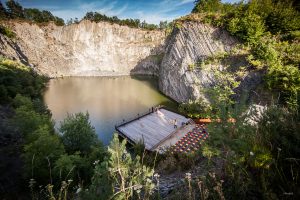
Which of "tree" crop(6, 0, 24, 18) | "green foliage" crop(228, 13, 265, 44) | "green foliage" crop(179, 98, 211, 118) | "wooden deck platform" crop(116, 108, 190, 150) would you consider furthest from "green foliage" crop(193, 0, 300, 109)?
"tree" crop(6, 0, 24, 18)

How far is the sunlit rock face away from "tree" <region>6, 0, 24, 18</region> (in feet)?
36.6

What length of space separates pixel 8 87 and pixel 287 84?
3166 cm

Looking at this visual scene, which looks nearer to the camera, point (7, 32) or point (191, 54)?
point (191, 54)

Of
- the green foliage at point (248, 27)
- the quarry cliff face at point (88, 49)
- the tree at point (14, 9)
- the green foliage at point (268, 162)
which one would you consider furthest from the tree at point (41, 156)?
the tree at point (14, 9)

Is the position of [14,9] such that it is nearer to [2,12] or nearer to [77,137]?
[2,12]

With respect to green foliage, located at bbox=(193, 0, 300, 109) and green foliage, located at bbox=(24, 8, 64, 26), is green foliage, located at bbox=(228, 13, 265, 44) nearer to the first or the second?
green foliage, located at bbox=(193, 0, 300, 109)

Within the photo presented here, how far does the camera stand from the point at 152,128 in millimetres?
19016

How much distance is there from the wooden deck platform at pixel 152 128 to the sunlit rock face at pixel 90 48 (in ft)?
148

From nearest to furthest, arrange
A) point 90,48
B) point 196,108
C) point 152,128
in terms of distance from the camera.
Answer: point 152,128 < point 196,108 < point 90,48

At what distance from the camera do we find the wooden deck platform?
54.5 feet

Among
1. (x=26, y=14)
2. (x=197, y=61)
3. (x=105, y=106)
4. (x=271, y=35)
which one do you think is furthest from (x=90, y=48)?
(x=271, y=35)

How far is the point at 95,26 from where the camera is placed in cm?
6431

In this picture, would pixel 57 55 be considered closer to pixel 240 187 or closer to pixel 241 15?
pixel 241 15

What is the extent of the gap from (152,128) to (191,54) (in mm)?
16319
